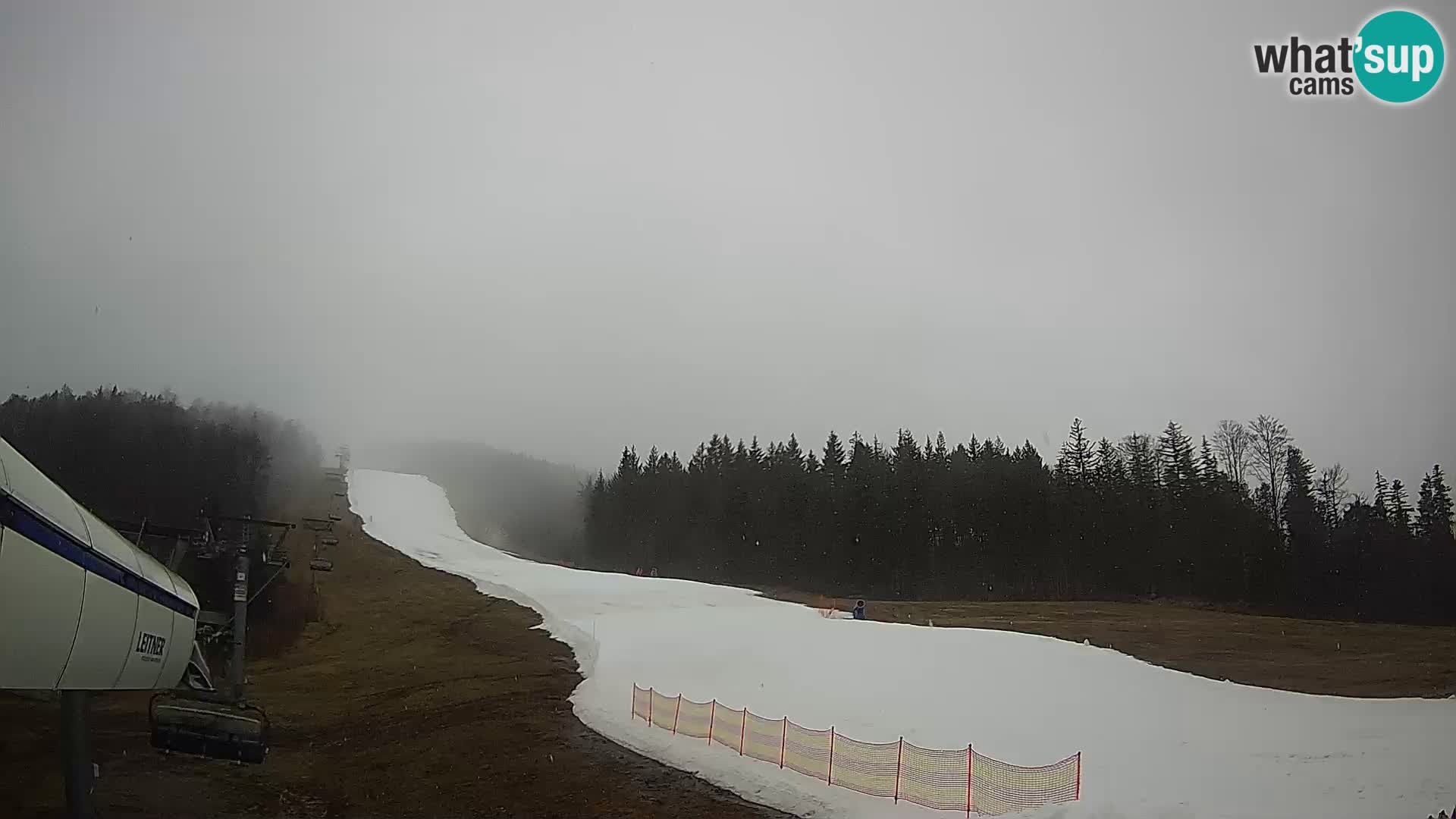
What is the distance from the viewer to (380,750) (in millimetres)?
14523

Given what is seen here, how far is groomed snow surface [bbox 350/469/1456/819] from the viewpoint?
1055cm

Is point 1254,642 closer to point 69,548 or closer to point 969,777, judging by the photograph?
point 969,777

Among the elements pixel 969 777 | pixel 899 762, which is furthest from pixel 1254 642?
pixel 899 762

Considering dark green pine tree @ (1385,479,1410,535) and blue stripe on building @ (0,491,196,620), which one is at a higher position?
dark green pine tree @ (1385,479,1410,535)

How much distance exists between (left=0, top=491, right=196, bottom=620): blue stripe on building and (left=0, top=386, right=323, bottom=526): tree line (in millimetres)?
7625

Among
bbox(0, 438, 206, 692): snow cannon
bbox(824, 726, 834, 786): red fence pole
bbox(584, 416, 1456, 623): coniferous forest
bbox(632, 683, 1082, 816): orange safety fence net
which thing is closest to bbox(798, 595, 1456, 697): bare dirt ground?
bbox(584, 416, 1456, 623): coniferous forest

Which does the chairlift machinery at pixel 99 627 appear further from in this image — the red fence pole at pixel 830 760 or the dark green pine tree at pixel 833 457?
the dark green pine tree at pixel 833 457

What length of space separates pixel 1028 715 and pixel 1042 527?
38.9m

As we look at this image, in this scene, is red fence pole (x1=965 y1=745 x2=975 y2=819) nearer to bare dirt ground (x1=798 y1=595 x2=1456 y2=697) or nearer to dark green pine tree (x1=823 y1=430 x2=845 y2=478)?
bare dirt ground (x1=798 y1=595 x2=1456 y2=697)

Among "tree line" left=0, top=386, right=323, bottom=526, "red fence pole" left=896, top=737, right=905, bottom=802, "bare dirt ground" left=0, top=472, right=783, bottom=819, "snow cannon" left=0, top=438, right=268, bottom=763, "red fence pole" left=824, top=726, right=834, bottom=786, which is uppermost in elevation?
"tree line" left=0, top=386, right=323, bottom=526

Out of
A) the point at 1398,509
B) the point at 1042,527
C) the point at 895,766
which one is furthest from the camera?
the point at 1042,527

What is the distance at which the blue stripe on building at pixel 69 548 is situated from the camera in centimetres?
559

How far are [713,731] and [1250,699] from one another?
11.4 meters

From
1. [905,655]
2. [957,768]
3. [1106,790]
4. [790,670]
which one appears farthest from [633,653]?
[1106,790]
